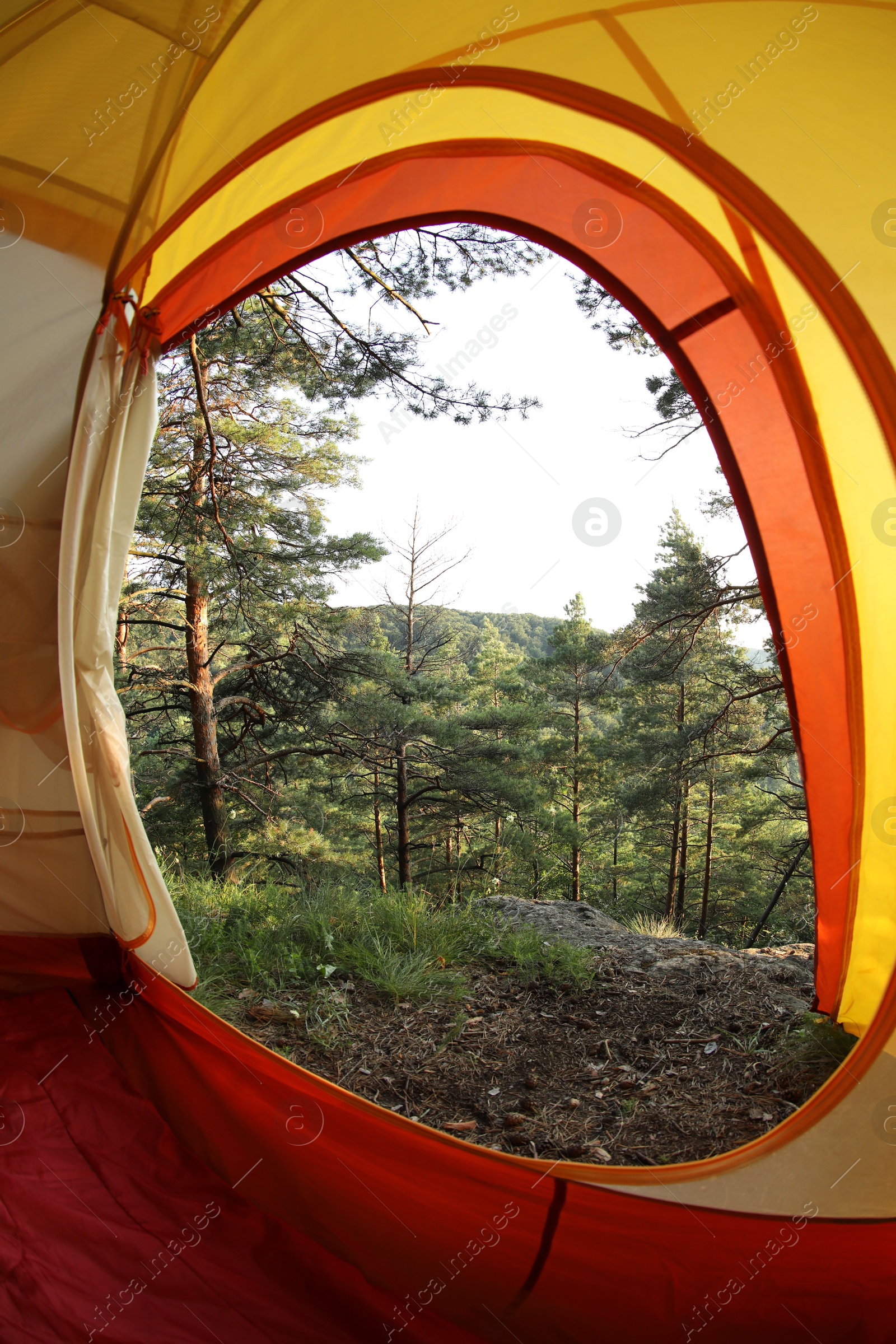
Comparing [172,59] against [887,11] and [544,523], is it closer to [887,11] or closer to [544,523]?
[887,11]

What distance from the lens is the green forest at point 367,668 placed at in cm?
473

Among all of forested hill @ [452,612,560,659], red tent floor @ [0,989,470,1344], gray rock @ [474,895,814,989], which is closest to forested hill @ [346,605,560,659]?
forested hill @ [452,612,560,659]

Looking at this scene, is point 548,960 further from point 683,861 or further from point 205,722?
point 683,861

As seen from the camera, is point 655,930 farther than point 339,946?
Yes

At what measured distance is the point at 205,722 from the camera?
6.41 m

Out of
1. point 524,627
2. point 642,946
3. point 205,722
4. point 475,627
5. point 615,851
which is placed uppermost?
point 524,627

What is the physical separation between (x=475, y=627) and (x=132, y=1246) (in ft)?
105

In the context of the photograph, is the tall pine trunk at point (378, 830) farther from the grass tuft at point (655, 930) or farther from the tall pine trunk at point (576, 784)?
the grass tuft at point (655, 930)

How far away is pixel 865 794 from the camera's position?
5.68ft

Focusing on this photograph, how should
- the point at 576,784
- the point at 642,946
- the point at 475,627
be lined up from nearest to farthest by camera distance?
1. the point at 642,946
2. the point at 576,784
3. the point at 475,627

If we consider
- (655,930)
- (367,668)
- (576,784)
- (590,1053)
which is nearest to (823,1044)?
(590,1053)

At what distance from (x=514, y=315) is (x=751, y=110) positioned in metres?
2.73

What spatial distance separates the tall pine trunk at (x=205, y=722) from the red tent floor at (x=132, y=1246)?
4803mm

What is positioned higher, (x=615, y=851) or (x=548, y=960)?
(x=548, y=960)
